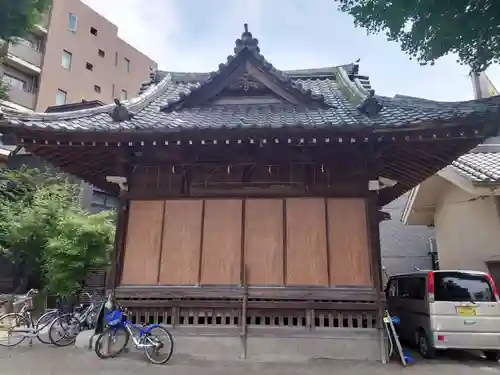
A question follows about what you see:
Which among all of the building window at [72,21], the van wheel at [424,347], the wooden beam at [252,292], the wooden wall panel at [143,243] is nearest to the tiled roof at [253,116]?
the wooden wall panel at [143,243]

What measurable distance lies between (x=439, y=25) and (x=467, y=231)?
24.6 ft

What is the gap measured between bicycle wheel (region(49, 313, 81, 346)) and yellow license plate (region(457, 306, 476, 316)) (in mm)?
7706

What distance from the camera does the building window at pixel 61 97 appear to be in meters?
26.6

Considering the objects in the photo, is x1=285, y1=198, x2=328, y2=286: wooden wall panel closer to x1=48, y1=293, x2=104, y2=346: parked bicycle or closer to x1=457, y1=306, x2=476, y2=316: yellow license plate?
x1=457, y1=306, x2=476, y2=316: yellow license plate

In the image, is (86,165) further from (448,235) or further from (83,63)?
(83,63)

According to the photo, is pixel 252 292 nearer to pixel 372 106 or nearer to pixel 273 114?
pixel 273 114

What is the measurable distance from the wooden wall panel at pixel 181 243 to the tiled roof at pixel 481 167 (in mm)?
6675

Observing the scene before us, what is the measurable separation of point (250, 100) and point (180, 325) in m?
5.14

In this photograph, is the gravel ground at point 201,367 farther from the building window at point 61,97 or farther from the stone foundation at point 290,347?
the building window at point 61,97

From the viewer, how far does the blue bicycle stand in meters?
6.62

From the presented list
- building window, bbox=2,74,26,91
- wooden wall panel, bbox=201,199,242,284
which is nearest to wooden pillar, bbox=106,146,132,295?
wooden wall panel, bbox=201,199,242,284

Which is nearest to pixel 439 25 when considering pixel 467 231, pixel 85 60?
pixel 467 231

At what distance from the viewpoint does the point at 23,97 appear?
23672mm

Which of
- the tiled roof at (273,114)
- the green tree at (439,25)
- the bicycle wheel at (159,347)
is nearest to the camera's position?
the green tree at (439,25)
